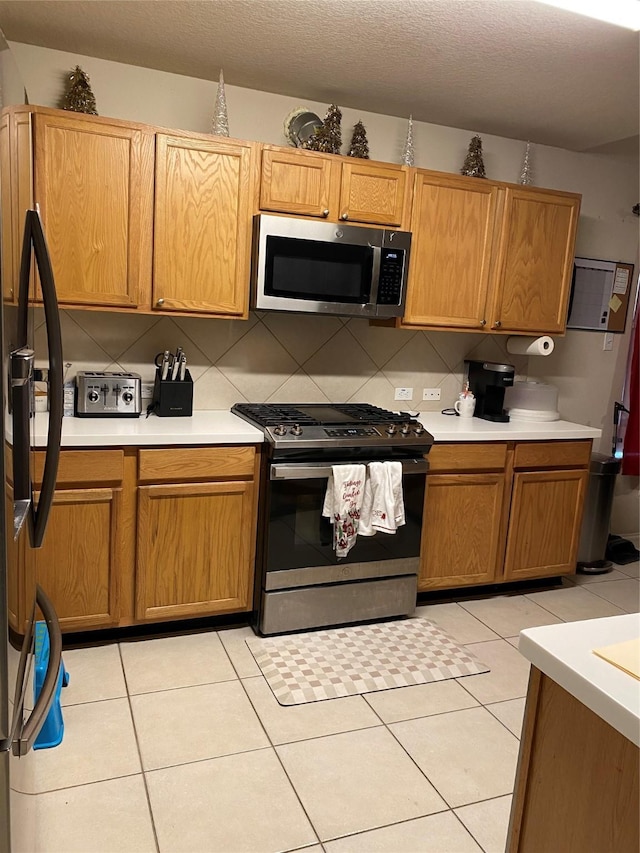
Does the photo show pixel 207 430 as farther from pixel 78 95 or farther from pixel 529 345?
pixel 529 345

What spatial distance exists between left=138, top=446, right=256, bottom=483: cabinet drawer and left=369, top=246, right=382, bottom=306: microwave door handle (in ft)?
3.13

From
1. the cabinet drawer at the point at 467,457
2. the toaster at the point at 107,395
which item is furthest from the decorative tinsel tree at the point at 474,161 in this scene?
the toaster at the point at 107,395

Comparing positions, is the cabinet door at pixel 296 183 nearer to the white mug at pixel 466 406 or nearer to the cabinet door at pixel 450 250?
the cabinet door at pixel 450 250

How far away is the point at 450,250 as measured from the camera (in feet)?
10.9

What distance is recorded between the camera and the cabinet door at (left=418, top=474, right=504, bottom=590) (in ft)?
10.6

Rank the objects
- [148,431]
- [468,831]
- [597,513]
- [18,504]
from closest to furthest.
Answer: [18,504], [468,831], [148,431], [597,513]

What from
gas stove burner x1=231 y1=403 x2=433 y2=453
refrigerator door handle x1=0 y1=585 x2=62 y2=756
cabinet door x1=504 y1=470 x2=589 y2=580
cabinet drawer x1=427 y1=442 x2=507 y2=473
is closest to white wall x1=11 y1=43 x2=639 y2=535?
cabinet door x1=504 y1=470 x2=589 y2=580

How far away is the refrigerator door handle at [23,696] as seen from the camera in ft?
3.65

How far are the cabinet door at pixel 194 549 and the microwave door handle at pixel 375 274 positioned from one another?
108 cm

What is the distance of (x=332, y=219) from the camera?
310 centimetres

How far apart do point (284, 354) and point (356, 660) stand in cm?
155

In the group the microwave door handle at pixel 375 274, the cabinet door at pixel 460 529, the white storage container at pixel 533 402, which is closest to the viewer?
the microwave door handle at pixel 375 274

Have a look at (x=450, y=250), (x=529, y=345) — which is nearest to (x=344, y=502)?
(x=450, y=250)

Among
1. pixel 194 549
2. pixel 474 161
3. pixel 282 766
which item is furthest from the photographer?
pixel 474 161
